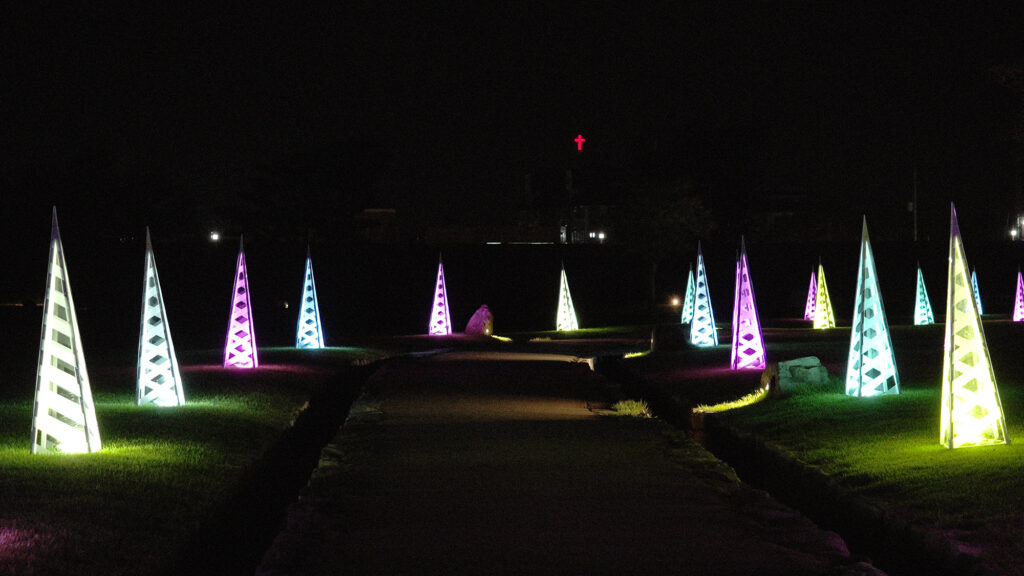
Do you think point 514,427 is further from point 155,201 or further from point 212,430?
point 155,201

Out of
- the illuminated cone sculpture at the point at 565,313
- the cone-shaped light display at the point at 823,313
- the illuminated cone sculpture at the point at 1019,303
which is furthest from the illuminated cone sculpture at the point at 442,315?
the illuminated cone sculpture at the point at 1019,303

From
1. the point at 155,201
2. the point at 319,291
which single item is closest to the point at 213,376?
the point at 319,291

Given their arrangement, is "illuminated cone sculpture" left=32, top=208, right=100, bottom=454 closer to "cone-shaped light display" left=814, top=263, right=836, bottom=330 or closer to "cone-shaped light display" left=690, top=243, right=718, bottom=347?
"cone-shaped light display" left=690, top=243, right=718, bottom=347

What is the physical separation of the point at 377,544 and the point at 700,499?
3.04 m

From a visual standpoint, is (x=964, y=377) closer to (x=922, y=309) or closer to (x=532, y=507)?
(x=532, y=507)

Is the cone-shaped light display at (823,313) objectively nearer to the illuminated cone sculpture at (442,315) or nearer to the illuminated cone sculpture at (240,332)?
the illuminated cone sculpture at (442,315)

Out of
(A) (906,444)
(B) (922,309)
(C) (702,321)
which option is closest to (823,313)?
(B) (922,309)

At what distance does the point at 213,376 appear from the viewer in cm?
2314

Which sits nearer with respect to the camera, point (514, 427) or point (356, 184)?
point (514, 427)

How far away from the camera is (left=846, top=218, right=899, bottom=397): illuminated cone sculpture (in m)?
17.9

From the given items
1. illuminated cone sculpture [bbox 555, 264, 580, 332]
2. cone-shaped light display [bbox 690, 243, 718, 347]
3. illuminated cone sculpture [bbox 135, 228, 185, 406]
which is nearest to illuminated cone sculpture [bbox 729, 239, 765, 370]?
cone-shaped light display [bbox 690, 243, 718, 347]

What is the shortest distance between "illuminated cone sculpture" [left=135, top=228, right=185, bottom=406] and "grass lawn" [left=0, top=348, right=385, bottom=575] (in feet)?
0.93

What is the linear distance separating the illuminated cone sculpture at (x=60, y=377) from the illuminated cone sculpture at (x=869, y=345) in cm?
1015

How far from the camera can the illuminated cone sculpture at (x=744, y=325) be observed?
2344cm
